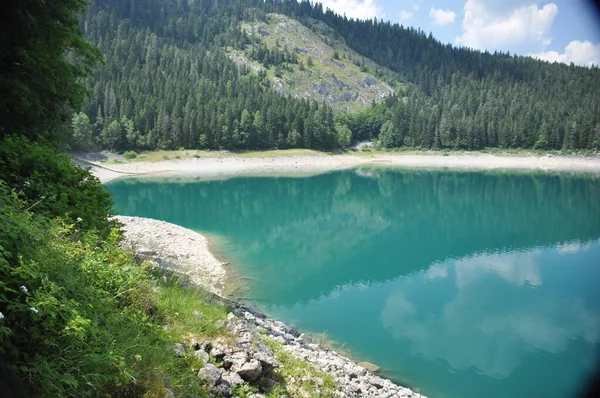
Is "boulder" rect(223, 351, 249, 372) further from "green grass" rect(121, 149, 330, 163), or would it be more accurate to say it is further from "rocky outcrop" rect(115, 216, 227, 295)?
"green grass" rect(121, 149, 330, 163)

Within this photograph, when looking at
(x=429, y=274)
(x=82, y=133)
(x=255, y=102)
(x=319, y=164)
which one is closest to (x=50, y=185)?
(x=429, y=274)

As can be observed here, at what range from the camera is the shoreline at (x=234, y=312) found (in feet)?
27.8

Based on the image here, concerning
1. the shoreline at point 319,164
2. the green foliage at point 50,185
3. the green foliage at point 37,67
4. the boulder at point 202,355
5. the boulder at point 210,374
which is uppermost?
the green foliage at point 37,67

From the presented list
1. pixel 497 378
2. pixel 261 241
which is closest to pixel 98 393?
pixel 497 378

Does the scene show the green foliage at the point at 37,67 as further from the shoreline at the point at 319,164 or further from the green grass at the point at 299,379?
the shoreline at the point at 319,164

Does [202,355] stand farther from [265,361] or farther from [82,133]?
[82,133]

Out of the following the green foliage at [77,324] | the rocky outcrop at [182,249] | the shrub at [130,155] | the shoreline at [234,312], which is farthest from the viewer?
the shrub at [130,155]

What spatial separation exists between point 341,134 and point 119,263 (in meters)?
100

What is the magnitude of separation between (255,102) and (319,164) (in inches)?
965

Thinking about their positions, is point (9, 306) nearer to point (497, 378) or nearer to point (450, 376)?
point (450, 376)

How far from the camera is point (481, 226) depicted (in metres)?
36.5

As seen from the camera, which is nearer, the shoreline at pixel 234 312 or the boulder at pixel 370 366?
the shoreline at pixel 234 312

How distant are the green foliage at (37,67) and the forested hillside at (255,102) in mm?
40157

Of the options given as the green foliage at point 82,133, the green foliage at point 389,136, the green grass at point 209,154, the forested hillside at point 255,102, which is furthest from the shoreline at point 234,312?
the green foliage at point 389,136
